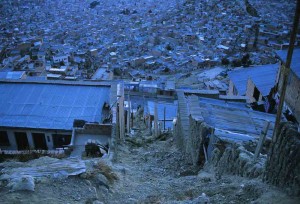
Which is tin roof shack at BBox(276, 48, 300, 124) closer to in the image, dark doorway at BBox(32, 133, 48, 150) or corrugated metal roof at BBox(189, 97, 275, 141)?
corrugated metal roof at BBox(189, 97, 275, 141)

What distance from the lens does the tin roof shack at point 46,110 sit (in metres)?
12.0

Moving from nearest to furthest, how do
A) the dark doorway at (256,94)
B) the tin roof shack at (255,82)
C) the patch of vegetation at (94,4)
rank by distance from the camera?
the tin roof shack at (255,82) → the dark doorway at (256,94) → the patch of vegetation at (94,4)

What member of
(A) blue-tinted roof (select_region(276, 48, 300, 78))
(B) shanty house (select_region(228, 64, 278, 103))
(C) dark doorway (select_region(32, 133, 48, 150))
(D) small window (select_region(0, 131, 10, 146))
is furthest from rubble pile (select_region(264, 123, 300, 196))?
(B) shanty house (select_region(228, 64, 278, 103))

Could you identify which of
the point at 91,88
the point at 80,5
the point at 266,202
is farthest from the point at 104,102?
the point at 80,5

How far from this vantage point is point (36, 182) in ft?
18.1

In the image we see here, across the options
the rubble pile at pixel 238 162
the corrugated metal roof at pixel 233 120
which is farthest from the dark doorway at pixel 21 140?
the rubble pile at pixel 238 162

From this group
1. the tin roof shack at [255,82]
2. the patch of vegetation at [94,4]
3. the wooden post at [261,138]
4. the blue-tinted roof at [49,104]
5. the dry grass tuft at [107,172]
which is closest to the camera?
the wooden post at [261,138]

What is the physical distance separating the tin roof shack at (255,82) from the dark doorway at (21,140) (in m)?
10.9

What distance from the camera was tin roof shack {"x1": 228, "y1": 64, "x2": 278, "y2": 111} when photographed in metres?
15.8

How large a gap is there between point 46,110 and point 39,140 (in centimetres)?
130

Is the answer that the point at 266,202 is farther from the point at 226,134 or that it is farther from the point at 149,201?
the point at 226,134

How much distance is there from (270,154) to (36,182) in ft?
13.3

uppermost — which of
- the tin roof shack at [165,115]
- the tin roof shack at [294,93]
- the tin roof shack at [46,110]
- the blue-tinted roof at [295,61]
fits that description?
the blue-tinted roof at [295,61]

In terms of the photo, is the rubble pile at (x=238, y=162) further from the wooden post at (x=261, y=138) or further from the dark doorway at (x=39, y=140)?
the dark doorway at (x=39, y=140)
